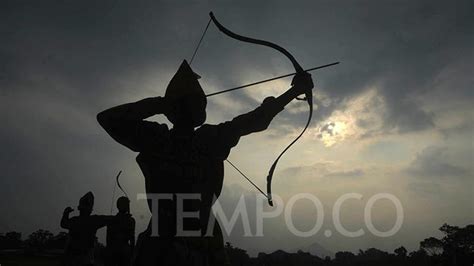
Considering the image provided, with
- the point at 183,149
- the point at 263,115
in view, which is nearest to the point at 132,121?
the point at 183,149

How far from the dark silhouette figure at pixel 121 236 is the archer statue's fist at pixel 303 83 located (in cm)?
426

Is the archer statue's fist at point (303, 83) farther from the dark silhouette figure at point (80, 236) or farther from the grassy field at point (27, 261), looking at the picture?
the grassy field at point (27, 261)

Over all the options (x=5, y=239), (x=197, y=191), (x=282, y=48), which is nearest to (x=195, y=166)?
(x=197, y=191)

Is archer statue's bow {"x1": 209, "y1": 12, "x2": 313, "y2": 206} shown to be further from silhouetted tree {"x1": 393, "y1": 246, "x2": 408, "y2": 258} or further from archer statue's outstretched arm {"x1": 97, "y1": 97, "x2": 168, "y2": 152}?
silhouetted tree {"x1": 393, "y1": 246, "x2": 408, "y2": 258}

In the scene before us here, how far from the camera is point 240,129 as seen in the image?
3.97m

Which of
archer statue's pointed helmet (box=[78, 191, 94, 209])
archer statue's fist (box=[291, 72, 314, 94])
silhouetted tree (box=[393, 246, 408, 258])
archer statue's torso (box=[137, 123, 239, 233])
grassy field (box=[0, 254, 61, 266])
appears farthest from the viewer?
silhouetted tree (box=[393, 246, 408, 258])

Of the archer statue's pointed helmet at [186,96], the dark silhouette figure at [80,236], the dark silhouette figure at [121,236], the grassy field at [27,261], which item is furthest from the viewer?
the grassy field at [27,261]

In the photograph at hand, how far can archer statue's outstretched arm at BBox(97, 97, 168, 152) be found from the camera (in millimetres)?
3410

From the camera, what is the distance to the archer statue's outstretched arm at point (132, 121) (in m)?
3.41

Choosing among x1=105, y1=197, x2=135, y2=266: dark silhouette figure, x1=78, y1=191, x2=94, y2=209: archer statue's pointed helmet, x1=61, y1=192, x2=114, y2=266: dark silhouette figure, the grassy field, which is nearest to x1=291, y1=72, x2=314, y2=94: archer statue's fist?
A: x1=105, y1=197, x2=135, y2=266: dark silhouette figure

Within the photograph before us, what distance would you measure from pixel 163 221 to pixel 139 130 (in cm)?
83

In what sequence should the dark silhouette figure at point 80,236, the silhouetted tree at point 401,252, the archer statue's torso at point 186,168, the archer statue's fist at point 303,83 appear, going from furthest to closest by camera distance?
the silhouetted tree at point 401,252
the dark silhouette figure at point 80,236
the archer statue's fist at point 303,83
the archer statue's torso at point 186,168

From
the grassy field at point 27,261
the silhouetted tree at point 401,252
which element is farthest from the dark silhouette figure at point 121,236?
the silhouetted tree at point 401,252

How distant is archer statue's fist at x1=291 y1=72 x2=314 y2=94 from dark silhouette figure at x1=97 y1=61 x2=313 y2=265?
1 centimetres
